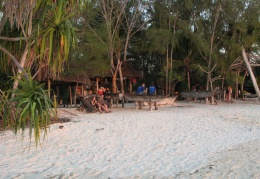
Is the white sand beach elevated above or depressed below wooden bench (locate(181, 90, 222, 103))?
below

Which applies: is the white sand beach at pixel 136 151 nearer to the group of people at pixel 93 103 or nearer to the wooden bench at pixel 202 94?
the group of people at pixel 93 103

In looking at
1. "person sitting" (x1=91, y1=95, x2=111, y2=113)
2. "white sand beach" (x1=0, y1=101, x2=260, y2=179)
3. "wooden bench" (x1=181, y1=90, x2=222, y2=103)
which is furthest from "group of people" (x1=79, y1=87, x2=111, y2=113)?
"wooden bench" (x1=181, y1=90, x2=222, y2=103)

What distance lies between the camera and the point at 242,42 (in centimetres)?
2055

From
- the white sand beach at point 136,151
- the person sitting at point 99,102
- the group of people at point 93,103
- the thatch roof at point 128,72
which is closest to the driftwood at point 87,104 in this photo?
the group of people at point 93,103

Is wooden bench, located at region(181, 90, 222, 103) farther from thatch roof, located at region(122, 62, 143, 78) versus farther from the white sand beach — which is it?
the white sand beach

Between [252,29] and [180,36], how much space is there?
504cm

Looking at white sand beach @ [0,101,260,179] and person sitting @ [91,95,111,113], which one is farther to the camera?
person sitting @ [91,95,111,113]

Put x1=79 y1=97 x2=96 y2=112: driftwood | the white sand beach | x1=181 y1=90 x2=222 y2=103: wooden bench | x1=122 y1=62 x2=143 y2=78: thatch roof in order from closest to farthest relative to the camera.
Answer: the white sand beach < x1=79 y1=97 x2=96 y2=112: driftwood < x1=181 y1=90 x2=222 y2=103: wooden bench < x1=122 y1=62 x2=143 y2=78: thatch roof

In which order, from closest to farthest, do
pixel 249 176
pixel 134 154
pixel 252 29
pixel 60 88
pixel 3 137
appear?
pixel 249 176
pixel 134 154
pixel 3 137
pixel 60 88
pixel 252 29

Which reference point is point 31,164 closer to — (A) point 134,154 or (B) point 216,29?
(A) point 134,154

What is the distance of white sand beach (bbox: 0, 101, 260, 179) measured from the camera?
549 centimetres

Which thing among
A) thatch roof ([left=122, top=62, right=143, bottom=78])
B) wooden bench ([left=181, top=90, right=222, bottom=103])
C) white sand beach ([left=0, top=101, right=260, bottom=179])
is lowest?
white sand beach ([left=0, top=101, right=260, bottom=179])

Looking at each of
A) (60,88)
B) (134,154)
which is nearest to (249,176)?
(134,154)

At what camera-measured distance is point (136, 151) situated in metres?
7.02
